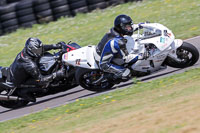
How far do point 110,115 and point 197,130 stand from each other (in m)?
1.96

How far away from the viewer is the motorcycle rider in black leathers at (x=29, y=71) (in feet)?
26.5

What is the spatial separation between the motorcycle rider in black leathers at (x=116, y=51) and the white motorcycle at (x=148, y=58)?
0.38 feet

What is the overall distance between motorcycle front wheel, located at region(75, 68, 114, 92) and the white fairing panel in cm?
A: 11

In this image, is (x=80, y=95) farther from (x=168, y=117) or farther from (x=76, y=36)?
(x=76, y=36)

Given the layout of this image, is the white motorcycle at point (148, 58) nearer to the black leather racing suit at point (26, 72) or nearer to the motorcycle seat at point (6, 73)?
the black leather racing suit at point (26, 72)

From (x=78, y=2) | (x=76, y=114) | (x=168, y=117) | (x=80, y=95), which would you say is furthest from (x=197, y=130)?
(x=78, y=2)

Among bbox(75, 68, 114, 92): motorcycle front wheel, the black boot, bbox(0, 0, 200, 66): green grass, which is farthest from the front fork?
bbox(0, 0, 200, 66): green grass

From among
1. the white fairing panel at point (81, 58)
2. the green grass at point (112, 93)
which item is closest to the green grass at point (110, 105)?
the green grass at point (112, 93)

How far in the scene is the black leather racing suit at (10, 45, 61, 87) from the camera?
26.5ft

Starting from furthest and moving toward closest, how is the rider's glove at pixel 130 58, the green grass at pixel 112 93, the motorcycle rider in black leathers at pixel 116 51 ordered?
the rider's glove at pixel 130 58
the motorcycle rider in black leathers at pixel 116 51
the green grass at pixel 112 93

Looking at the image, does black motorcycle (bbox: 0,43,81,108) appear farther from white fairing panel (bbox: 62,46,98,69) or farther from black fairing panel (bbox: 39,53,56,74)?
white fairing panel (bbox: 62,46,98,69)

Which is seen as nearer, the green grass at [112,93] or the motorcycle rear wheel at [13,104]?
the green grass at [112,93]

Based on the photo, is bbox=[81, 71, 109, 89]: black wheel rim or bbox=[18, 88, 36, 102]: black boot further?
bbox=[18, 88, 36, 102]: black boot

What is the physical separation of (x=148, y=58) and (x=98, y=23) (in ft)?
26.2
